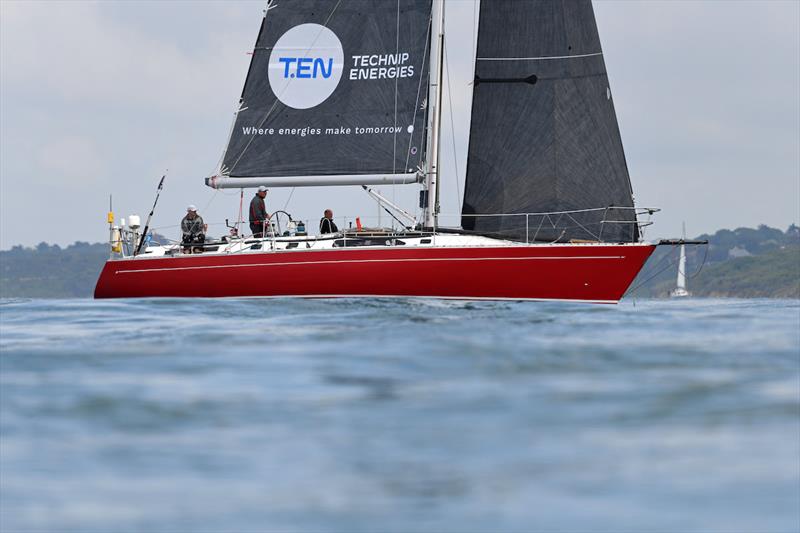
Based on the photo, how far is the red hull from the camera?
24.6 meters

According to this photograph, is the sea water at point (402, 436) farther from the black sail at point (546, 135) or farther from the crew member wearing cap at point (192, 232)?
the crew member wearing cap at point (192, 232)

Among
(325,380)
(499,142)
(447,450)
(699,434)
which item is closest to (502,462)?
(447,450)

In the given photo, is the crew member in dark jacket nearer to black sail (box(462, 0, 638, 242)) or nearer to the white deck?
the white deck

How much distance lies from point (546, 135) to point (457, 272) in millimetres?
4117

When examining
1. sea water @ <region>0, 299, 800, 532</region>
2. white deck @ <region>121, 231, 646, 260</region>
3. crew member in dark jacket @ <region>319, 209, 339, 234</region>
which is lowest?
sea water @ <region>0, 299, 800, 532</region>

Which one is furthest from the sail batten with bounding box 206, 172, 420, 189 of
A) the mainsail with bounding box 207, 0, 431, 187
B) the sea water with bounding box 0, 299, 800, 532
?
the sea water with bounding box 0, 299, 800, 532

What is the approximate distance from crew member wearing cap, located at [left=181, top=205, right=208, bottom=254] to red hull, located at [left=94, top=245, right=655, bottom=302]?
2.11 meters

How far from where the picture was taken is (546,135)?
2552 centimetres

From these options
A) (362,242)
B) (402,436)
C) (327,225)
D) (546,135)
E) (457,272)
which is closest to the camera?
(402,436)

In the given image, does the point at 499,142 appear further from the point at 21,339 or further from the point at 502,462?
the point at 502,462

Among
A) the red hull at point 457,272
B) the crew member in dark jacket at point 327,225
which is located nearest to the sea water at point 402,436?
the red hull at point 457,272

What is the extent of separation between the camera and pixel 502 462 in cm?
665

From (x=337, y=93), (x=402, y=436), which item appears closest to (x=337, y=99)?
(x=337, y=93)

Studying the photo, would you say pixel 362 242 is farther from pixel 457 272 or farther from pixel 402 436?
pixel 402 436
